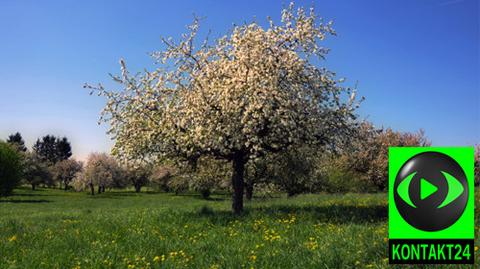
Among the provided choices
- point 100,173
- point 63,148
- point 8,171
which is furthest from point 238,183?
point 63,148

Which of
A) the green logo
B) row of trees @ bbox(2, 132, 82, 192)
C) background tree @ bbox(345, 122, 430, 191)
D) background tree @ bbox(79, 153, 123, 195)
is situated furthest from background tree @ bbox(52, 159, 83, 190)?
the green logo

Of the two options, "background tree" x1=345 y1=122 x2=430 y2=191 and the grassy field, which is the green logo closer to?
the grassy field

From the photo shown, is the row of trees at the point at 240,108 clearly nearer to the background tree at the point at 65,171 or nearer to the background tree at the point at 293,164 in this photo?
the background tree at the point at 293,164

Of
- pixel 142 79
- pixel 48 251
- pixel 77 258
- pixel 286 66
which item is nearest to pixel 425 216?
pixel 77 258

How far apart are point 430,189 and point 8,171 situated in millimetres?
66555

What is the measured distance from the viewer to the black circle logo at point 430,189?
4.88 meters

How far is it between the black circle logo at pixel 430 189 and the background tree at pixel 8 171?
65300 mm

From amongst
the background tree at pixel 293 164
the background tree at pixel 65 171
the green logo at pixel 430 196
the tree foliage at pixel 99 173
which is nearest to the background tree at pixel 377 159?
the background tree at pixel 293 164

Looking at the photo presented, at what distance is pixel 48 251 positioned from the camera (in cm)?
1276

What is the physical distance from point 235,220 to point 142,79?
8715mm

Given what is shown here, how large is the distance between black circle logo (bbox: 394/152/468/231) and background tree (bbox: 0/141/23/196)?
6530 cm

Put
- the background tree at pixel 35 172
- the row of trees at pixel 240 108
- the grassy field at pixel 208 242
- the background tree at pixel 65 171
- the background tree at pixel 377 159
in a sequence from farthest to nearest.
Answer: the background tree at pixel 65 171, the background tree at pixel 35 172, the background tree at pixel 377 159, the row of trees at pixel 240 108, the grassy field at pixel 208 242

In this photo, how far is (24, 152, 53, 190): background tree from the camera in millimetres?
107938

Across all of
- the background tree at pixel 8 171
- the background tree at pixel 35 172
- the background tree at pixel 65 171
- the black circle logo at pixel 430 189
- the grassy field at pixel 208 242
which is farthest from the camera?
the background tree at pixel 65 171
